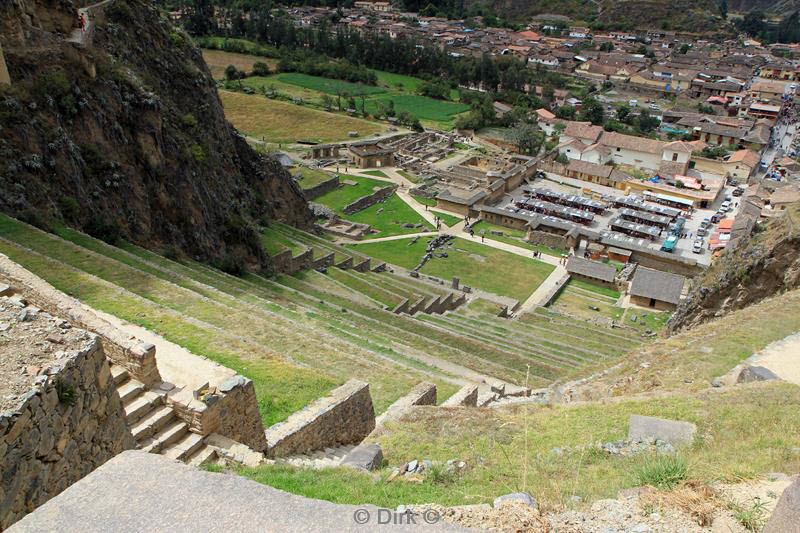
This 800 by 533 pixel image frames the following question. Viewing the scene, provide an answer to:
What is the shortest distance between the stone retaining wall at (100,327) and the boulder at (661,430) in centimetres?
945

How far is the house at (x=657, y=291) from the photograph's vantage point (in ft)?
136

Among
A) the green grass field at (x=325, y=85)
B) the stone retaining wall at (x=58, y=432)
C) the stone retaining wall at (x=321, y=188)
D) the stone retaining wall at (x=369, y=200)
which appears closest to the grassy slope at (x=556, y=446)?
the stone retaining wall at (x=58, y=432)

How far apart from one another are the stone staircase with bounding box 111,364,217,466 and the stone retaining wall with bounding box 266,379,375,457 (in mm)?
1599

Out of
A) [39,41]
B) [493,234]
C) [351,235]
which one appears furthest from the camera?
[493,234]

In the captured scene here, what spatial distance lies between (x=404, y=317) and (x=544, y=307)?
15.4m

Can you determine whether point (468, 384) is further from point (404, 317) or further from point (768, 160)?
point (768, 160)

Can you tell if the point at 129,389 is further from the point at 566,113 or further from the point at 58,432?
the point at 566,113

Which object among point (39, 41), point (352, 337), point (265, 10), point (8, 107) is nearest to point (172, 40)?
point (39, 41)

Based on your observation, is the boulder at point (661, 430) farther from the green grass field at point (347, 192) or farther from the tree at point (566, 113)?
the tree at point (566, 113)

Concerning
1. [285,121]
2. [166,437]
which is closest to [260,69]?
[285,121]

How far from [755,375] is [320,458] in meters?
11.6

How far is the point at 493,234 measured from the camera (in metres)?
55.5

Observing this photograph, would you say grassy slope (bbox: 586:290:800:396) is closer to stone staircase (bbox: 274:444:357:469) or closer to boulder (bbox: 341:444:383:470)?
stone staircase (bbox: 274:444:357:469)

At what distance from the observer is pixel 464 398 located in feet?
56.0
